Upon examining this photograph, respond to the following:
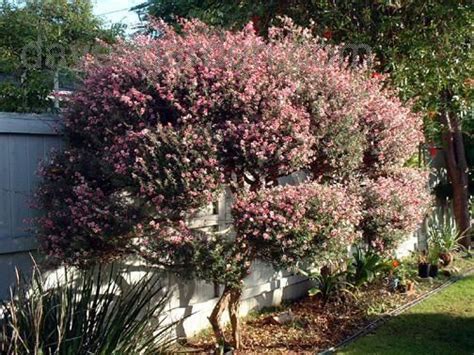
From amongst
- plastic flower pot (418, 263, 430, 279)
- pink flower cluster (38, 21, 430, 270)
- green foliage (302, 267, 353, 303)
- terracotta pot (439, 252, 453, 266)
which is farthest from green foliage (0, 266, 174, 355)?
terracotta pot (439, 252, 453, 266)

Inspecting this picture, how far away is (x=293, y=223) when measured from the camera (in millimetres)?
4625

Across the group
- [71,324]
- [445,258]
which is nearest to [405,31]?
[445,258]

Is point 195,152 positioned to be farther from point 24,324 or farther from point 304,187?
point 24,324

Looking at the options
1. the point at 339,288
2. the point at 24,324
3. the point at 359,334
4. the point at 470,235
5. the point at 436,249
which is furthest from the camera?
the point at 470,235

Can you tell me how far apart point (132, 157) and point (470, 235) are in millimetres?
9286

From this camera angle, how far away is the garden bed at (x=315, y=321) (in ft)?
20.3

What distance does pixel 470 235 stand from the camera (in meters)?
12.2

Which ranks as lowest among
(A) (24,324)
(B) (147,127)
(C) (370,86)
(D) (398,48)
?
(A) (24,324)

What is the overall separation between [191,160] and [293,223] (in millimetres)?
850

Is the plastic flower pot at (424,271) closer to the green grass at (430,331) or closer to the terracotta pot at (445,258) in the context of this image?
the terracotta pot at (445,258)

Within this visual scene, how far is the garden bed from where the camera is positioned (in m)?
6.19

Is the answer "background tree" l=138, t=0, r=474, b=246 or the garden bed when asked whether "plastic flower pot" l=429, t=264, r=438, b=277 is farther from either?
"background tree" l=138, t=0, r=474, b=246

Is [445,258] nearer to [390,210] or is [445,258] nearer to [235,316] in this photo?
[390,210]

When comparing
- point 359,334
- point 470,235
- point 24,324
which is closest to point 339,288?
point 359,334
